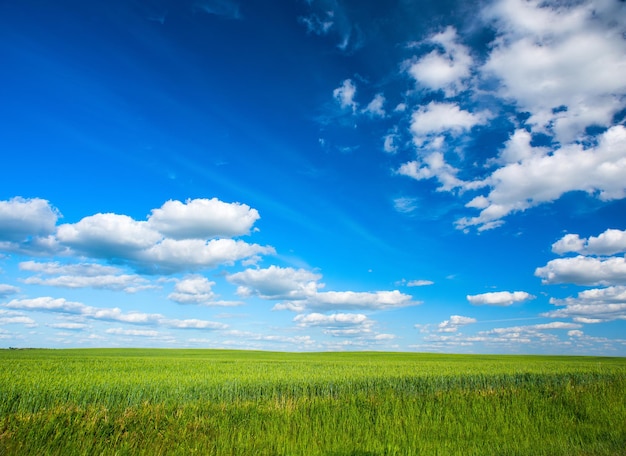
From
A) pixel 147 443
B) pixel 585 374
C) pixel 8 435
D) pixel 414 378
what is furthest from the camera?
pixel 585 374

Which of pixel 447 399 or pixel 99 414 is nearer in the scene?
pixel 99 414

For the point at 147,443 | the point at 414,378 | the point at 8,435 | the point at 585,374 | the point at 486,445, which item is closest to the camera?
the point at 8,435

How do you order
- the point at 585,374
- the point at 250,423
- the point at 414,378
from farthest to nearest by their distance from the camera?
the point at 585,374 < the point at 414,378 < the point at 250,423

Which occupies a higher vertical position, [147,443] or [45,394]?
[45,394]

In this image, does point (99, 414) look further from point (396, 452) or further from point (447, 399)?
point (447, 399)

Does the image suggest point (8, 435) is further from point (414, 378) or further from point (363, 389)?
point (414, 378)

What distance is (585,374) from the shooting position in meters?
24.4

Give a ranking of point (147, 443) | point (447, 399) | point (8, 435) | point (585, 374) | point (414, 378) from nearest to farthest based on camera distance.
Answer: point (8, 435), point (147, 443), point (447, 399), point (414, 378), point (585, 374)

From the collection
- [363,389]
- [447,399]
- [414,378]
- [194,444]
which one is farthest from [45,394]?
[414,378]

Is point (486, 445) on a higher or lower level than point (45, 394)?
lower

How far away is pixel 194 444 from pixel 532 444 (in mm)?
8690

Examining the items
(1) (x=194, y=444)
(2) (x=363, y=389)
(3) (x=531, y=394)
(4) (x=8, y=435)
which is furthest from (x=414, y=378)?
(4) (x=8, y=435)

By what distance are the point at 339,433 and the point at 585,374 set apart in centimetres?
2165

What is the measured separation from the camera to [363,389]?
16.6 meters
